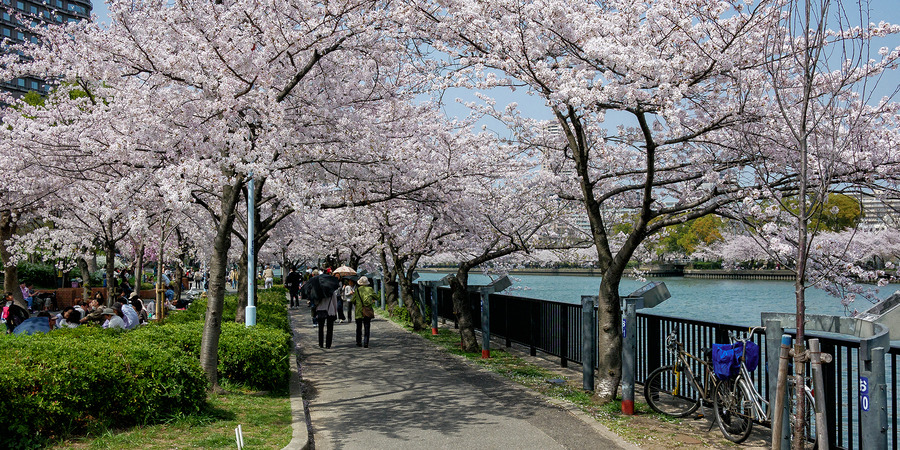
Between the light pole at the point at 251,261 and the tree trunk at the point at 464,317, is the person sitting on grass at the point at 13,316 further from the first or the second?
the tree trunk at the point at 464,317

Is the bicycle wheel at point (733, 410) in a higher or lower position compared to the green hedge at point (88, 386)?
lower

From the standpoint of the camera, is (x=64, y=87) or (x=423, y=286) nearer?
(x=64, y=87)

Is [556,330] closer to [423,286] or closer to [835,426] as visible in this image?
[835,426]

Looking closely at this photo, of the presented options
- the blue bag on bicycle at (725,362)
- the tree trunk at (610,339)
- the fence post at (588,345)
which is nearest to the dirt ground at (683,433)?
the tree trunk at (610,339)

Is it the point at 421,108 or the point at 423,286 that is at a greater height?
the point at 421,108

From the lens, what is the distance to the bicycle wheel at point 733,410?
23.8 feet

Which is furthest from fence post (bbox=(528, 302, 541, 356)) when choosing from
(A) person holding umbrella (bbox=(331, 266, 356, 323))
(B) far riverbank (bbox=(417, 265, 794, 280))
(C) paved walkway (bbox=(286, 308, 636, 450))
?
(B) far riverbank (bbox=(417, 265, 794, 280))

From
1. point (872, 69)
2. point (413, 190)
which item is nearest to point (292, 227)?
point (413, 190)

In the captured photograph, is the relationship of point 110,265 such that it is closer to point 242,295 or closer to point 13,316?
point 13,316

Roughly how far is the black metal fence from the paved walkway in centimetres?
166

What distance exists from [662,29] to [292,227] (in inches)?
671

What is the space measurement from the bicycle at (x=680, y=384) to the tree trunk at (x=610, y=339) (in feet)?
1.54

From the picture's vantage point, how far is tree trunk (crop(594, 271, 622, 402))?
9203 millimetres

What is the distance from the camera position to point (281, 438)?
6.98 meters
